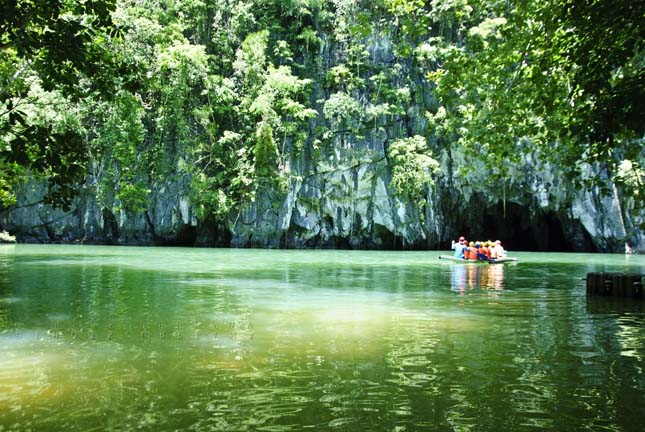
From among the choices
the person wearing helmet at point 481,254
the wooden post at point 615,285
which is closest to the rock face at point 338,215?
the person wearing helmet at point 481,254

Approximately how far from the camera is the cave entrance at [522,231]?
37.7m

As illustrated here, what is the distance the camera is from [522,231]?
4053 cm

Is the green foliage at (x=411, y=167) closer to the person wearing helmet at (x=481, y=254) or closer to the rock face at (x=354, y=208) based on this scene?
the rock face at (x=354, y=208)

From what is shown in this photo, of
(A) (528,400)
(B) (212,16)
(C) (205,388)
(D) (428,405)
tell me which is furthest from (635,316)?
(B) (212,16)

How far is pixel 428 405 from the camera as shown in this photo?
4.49 meters

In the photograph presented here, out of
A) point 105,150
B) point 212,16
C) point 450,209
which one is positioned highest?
point 212,16

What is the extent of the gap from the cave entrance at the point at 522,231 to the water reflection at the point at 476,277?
58.1 ft

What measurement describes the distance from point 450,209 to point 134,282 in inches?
1036

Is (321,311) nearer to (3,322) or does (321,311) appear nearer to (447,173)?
(3,322)

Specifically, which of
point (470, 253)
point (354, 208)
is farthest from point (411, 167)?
point (470, 253)

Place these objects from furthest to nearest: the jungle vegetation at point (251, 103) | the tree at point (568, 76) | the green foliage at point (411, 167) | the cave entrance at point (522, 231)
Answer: the cave entrance at point (522, 231), the green foliage at point (411, 167), the jungle vegetation at point (251, 103), the tree at point (568, 76)

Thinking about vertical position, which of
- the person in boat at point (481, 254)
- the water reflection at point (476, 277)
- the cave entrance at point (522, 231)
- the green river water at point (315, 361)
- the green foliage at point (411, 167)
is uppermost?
the green foliage at point (411, 167)

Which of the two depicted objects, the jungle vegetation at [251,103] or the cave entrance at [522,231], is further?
the cave entrance at [522,231]

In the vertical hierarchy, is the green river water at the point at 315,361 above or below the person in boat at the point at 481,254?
below
